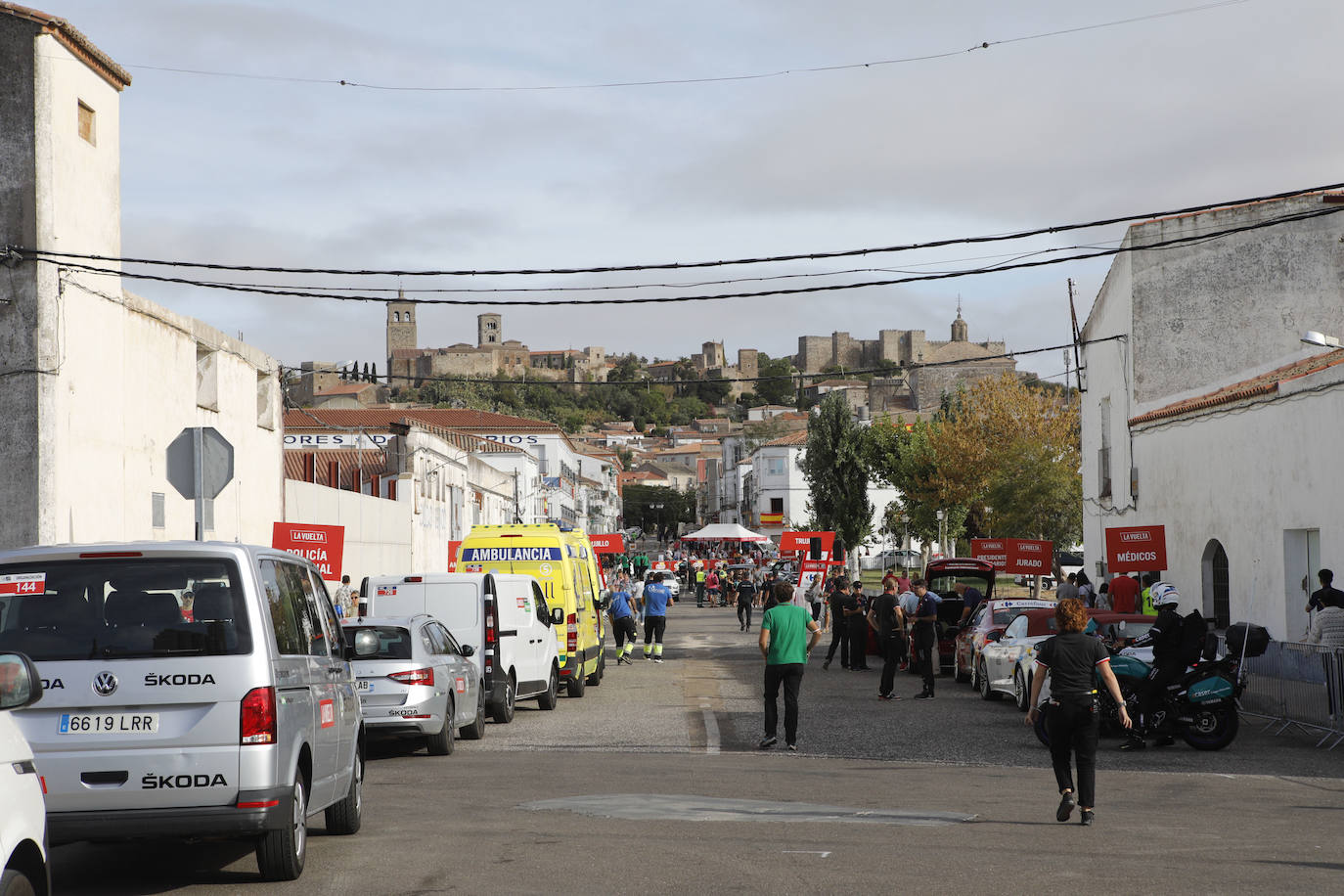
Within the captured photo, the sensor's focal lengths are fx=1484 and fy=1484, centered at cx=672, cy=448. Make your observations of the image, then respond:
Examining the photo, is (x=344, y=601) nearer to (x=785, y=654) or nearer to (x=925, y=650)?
(x=925, y=650)

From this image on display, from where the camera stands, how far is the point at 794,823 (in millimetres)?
10305

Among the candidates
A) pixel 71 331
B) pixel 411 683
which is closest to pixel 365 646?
pixel 411 683

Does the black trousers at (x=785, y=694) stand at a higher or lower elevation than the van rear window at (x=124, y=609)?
lower

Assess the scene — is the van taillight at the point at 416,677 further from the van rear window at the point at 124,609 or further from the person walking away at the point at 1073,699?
the van rear window at the point at 124,609

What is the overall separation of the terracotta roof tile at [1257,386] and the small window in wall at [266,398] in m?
17.4

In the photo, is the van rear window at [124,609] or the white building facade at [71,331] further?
the white building facade at [71,331]

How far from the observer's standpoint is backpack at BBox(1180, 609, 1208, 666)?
15789mm

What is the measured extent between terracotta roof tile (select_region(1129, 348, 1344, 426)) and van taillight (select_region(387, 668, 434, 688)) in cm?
1366

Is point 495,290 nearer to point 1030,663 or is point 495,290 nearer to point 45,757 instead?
point 1030,663

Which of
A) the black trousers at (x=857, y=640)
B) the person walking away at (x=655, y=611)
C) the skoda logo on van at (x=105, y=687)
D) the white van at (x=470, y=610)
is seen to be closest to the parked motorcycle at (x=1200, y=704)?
the white van at (x=470, y=610)

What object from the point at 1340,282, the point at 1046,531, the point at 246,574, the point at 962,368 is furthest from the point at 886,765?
the point at 962,368

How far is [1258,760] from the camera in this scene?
14734 millimetres

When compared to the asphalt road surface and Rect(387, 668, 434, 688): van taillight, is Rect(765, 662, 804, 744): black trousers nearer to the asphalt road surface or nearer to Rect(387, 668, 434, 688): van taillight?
the asphalt road surface

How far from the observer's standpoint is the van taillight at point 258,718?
7586 mm
